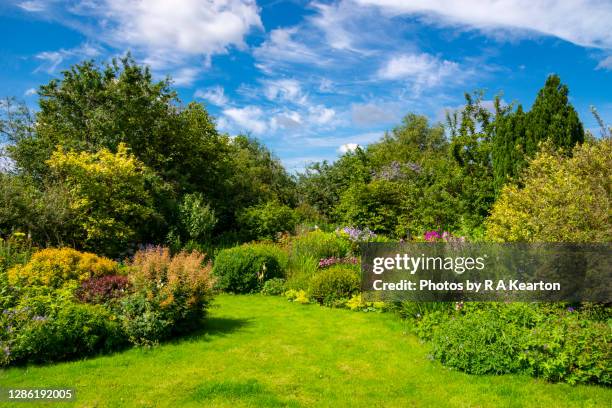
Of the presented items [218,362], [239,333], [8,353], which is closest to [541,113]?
[239,333]

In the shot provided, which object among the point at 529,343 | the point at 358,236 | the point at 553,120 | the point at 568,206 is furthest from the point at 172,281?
the point at 553,120

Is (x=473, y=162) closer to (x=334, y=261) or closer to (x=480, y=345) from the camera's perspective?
(x=334, y=261)

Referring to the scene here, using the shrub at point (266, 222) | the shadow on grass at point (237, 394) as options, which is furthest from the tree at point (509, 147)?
the shadow on grass at point (237, 394)

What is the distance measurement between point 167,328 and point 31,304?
185 centimetres

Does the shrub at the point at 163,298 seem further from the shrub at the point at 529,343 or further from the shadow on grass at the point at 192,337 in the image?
the shrub at the point at 529,343

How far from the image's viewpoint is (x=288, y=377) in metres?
5.56

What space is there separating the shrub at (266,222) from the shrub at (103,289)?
347 inches

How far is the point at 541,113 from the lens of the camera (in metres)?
11.5

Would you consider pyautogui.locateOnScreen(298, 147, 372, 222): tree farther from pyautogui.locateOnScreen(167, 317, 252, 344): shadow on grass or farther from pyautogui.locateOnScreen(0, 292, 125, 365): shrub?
pyautogui.locateOnScreen(0, 292, 125, 365): shrub

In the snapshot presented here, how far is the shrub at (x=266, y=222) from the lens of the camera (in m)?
16.4

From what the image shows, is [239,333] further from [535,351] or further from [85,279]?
[535,351]

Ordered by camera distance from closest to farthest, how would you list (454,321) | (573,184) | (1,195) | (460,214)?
(454,321) < (573,184) < (1,195) < (460,214)

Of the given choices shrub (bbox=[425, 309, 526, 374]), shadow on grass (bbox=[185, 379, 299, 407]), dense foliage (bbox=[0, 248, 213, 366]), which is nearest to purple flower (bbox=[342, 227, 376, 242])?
dense foliage (bbox=[0, 248, 213, 366])

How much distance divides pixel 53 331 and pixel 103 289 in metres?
1.46
